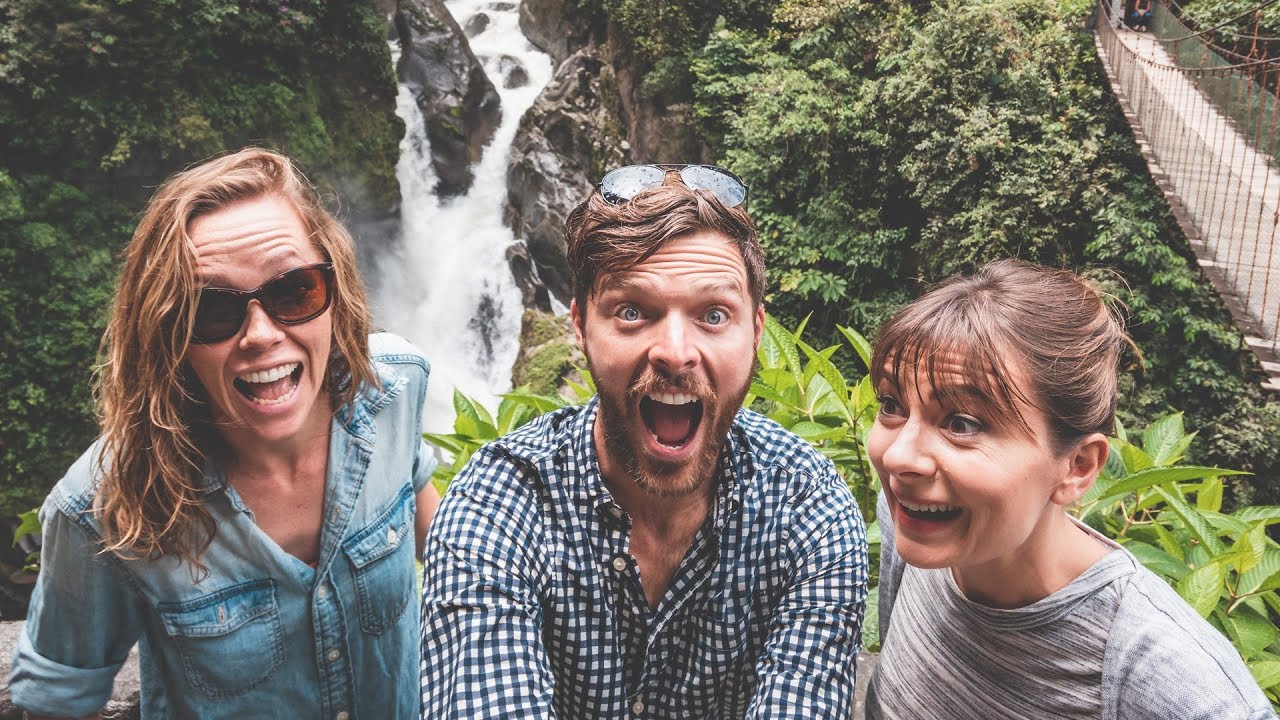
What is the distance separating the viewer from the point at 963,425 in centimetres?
134

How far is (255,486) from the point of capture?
71.2 inches

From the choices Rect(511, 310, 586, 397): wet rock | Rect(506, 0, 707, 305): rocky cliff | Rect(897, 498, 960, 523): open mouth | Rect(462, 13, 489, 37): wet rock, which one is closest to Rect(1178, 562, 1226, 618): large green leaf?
Rect(897, 498, 960, 523): open mouth

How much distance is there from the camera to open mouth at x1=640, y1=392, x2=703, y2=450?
5.00ft

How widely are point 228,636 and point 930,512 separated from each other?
1.46 m

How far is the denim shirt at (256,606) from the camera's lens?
162 cm

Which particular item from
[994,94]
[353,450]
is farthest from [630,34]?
[353,450]

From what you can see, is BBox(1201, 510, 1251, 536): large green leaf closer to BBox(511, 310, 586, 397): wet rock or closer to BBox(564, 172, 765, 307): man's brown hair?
BBox(564, 172, 765, 307): man's brown hair

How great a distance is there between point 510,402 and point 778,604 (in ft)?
6.00

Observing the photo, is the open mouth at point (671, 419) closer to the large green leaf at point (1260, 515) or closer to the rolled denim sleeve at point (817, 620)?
the rolled denim sleeve at point (817, 620)

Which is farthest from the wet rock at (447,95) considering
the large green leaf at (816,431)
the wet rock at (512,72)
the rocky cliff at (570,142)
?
the large green leaf at (816,431)

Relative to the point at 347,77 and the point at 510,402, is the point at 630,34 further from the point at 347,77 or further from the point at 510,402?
the point at 510,402

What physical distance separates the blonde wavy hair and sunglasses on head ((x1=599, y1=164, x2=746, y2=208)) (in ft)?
2.50

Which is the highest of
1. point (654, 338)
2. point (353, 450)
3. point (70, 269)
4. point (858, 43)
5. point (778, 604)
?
point (654, 338)

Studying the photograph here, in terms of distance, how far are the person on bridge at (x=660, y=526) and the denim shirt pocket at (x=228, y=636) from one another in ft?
1.93
